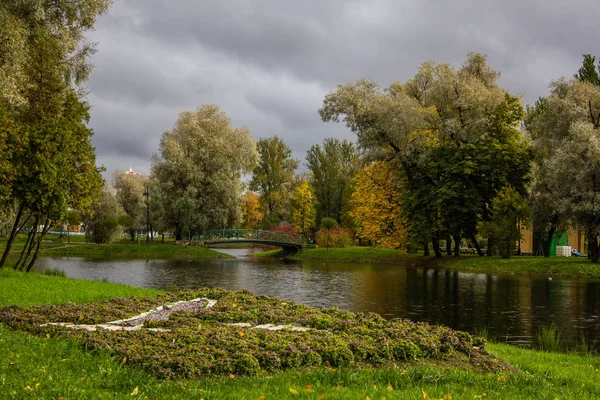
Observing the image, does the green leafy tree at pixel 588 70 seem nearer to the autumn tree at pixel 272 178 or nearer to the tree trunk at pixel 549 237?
the tree trunk at pixel 549 237

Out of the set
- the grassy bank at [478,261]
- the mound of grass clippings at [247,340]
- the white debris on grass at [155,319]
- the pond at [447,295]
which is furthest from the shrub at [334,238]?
the mound of grass clippings at [247,340]

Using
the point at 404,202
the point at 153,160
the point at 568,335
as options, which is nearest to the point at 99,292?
the point at 568,335

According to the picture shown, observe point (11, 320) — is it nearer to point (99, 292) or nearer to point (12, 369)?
point (12, 369)

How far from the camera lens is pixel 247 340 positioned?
8.94 metres

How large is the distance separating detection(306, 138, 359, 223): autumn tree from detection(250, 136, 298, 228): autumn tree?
422cm

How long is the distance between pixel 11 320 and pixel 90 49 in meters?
16.2

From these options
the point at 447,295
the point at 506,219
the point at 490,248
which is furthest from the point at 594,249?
the point at 447,295

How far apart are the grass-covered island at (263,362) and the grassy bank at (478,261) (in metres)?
27.7

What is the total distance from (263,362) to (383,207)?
44296mm

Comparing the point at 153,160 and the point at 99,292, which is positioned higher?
the point at 153,160

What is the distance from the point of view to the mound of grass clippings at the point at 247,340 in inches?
307

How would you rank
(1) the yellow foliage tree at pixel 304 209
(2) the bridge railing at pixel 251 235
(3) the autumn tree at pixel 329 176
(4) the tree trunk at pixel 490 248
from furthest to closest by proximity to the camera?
1. (3) the autumn tree at pixel 329 176
2. (1) the yellow foliage tree at pixel 304 209
3. (2) the bridge railing at pixel 251 235
4. (4) the tree trunk at pixel 490 248

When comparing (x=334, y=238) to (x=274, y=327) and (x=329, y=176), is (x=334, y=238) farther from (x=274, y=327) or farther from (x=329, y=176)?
(x=274, y=327)

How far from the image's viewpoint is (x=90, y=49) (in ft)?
77.6
